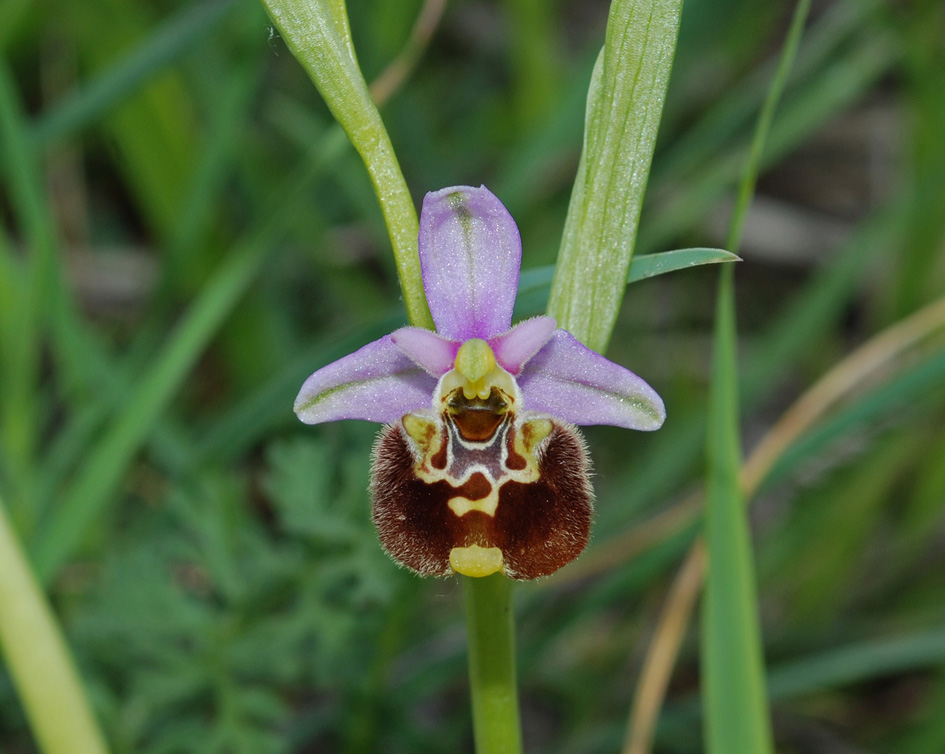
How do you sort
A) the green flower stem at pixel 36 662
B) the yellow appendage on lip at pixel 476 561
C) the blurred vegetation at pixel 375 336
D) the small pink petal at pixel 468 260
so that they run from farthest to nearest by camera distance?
1. the blurred vegetation at pixel 375 336
2. the small pink petal at pixel 468 260
3. the yellow appendage on lip at pixel 476 561
4. the green flower stem at pixel 36 662

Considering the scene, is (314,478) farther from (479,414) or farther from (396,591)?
(479,414)

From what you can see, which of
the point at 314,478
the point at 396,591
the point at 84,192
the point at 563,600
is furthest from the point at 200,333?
the point at 84,192

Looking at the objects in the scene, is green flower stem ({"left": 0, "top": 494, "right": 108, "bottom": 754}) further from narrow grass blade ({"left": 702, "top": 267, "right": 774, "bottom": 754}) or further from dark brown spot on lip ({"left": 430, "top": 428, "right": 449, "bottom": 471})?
narrow grass blade ({"left": 702, "top": 267, "right": 774, "bottom": 754})

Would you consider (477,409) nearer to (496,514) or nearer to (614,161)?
(496,514)

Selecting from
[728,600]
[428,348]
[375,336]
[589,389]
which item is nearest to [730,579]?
[728,600]

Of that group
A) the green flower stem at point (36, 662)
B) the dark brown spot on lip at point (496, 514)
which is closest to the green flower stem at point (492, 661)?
the dark brown spot on lip at point (496, 514)

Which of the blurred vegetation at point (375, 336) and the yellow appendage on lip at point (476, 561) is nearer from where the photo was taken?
the yellow appendage on lip at point (476, 561)

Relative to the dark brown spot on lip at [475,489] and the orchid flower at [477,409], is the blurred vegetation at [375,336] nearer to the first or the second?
the orchid flower at [477,409]
